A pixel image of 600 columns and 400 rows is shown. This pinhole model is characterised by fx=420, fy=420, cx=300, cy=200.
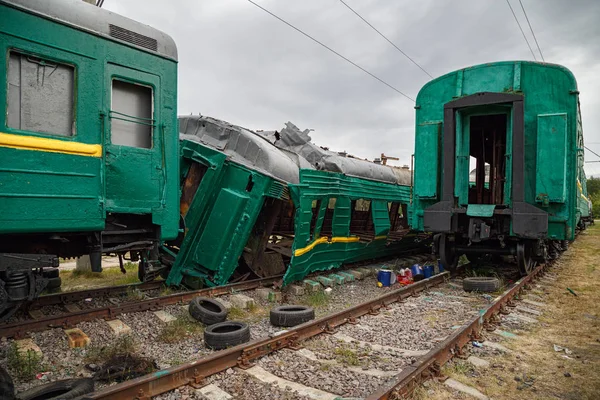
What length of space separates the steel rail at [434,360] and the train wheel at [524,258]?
2.23 meters

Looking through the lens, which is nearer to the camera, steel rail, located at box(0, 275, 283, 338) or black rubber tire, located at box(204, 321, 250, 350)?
black rubber tire, located at box(204, 321, 250, 350)

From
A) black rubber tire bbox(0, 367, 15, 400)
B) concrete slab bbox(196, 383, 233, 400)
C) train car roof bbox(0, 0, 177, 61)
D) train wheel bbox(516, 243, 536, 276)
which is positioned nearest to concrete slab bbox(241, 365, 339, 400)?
concrete slab bbox(196, 383, 233, 400)

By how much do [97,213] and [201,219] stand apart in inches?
116

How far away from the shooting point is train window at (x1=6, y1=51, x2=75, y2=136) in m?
4.14

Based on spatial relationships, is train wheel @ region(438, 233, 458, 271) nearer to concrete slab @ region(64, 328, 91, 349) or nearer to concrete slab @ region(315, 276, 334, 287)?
concrete slab @ region(315, 276, 334, 287)

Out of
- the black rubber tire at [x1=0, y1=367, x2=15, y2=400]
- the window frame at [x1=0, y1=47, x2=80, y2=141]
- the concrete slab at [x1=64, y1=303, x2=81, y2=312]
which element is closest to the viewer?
the black rubber tire at [x1=0, y1=367, x2=15, y2=400]

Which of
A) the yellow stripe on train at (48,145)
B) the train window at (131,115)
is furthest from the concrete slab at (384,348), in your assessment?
the yellow stripe on train at (48,145)

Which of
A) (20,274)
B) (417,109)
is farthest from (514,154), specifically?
(20,274)

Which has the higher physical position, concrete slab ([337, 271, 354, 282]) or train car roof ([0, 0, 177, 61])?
train car roof ([0, 0, 177, 61])

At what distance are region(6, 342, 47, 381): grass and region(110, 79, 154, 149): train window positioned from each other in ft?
7.98

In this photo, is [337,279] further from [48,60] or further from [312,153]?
[48,60]

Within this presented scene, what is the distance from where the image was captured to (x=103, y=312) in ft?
18.5

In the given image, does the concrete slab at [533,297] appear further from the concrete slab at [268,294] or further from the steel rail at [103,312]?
the steel rail at [103,312]

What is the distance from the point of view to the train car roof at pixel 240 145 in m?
7.67
